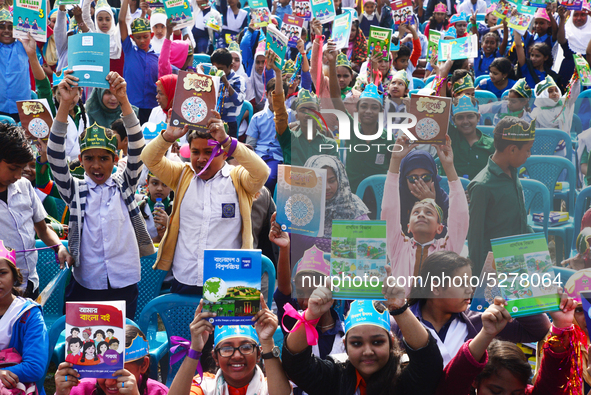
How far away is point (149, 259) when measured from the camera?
4.05 m

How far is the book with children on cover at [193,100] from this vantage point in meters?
3.06

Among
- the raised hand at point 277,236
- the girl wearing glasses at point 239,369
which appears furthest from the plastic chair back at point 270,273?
the girl wearing glasses at point 239,369

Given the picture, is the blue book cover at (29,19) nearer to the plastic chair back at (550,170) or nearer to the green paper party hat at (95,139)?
the green paper party hat at (95,139)

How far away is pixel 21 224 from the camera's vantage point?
3.57 m

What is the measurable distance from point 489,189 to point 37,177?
11.4 ft

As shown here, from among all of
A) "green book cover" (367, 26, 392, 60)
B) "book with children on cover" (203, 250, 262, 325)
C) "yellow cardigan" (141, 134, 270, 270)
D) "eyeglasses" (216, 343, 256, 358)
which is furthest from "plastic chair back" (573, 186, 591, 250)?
"green book cover" (367, 26, 392, 60)

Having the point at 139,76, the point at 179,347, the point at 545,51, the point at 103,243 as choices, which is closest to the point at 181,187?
the point at 103,243

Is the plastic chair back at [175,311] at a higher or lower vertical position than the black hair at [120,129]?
lower

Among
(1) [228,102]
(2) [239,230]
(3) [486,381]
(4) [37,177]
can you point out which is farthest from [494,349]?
(1) [228,102]

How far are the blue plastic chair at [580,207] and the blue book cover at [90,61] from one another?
8.03ft

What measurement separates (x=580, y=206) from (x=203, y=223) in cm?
200

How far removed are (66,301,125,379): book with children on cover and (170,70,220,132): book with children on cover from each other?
40.4 inches

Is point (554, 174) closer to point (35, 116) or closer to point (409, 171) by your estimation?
point (409, 171)

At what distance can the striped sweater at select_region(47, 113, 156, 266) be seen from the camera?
352 centimetres
